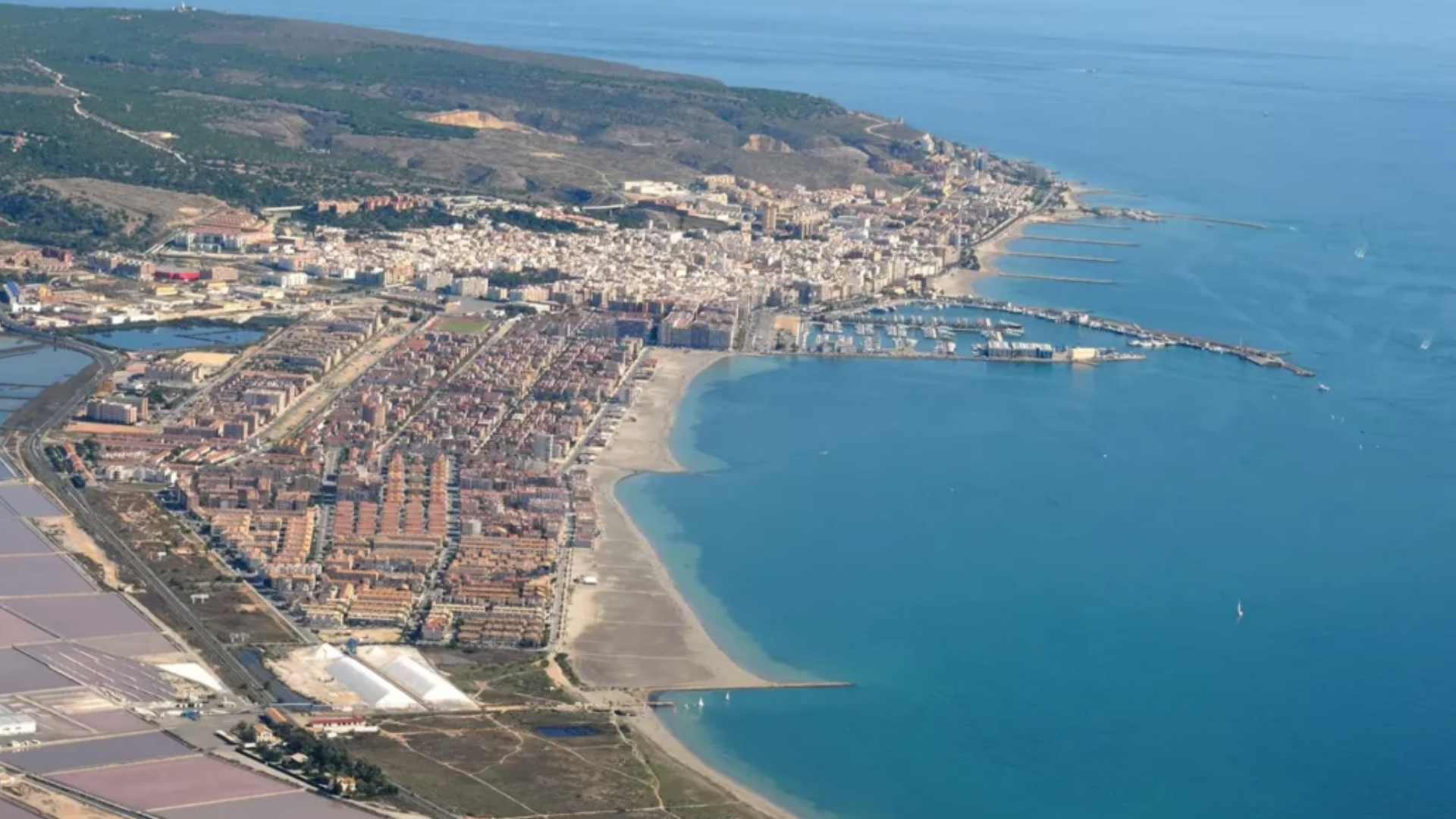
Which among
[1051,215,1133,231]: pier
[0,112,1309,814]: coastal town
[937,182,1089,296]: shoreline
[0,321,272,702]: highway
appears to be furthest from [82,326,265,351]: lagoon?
[1051,215,1133,231]: pier

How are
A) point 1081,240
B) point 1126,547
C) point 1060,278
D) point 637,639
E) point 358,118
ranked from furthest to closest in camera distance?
point 358,118, point 1081,240, point 1060,278, point 1126,547, point 637,639

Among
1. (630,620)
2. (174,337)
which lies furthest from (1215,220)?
(630,620)

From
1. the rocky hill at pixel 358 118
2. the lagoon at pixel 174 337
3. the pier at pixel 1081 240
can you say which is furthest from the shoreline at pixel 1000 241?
the lagoon at pixel 174 337

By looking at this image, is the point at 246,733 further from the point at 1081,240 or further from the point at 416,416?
the point at 1081,240

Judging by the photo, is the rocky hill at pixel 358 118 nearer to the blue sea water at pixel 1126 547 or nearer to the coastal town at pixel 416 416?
the coastal town at pixel 416 416

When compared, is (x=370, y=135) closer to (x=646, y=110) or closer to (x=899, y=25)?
(x=646, y=110)

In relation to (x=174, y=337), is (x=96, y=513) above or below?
below

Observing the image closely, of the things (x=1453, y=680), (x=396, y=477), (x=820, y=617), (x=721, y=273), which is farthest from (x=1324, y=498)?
(x=721, y=273)
